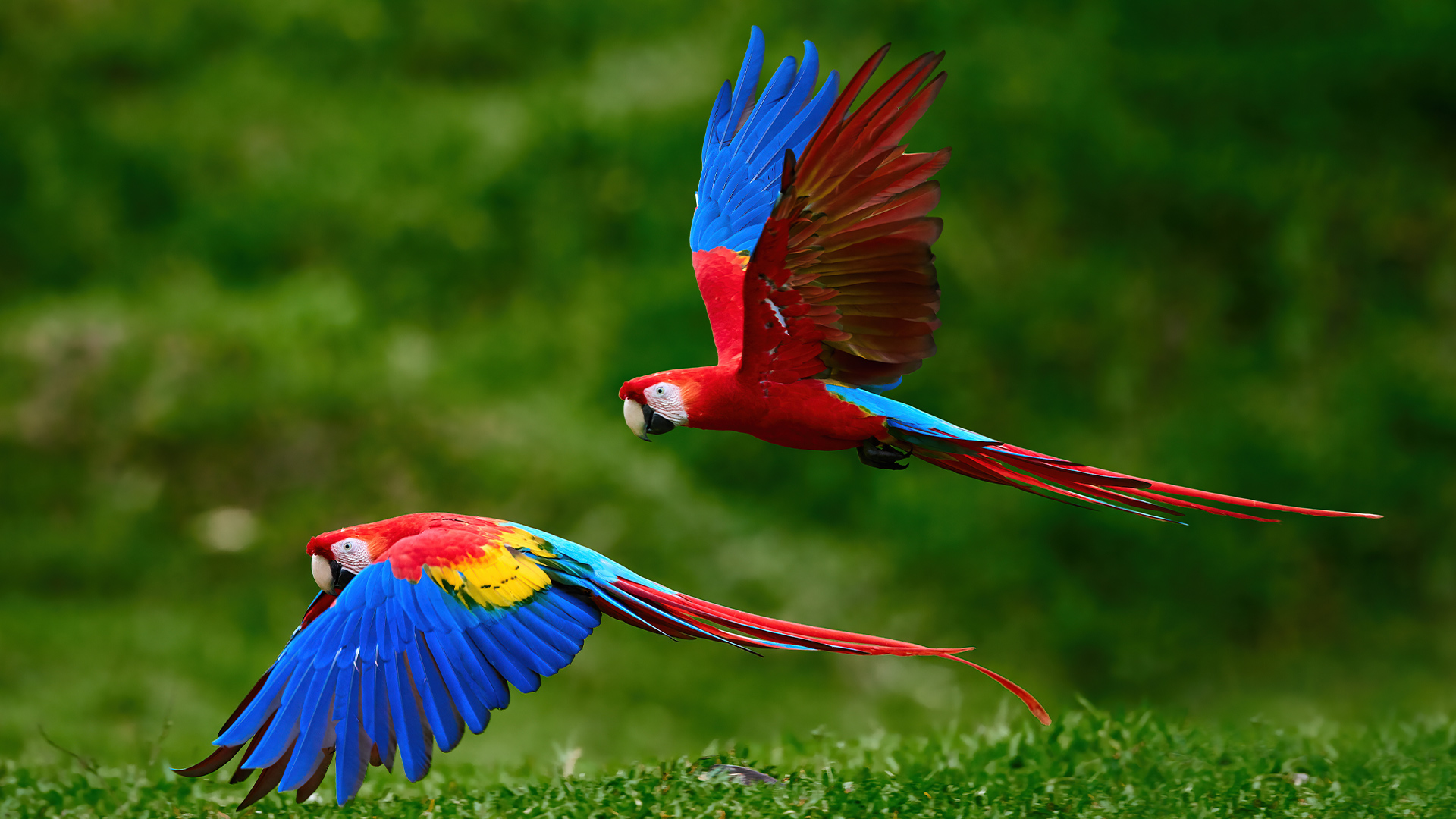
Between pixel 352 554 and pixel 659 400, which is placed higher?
pixel 659 400

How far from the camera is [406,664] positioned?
7.67 ft

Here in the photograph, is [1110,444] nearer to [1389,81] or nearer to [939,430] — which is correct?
[1389,81]

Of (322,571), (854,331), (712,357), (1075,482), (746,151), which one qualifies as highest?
(712,357)

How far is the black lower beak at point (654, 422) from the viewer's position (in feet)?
8.23

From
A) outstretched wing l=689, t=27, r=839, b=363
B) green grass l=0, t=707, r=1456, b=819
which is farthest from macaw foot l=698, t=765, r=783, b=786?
outstretched wing l=689, t=27, r=839, b=363

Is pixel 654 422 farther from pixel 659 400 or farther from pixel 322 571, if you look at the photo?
pixel 322 571

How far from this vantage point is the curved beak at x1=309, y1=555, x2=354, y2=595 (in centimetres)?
258

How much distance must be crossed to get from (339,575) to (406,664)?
1.15 ft

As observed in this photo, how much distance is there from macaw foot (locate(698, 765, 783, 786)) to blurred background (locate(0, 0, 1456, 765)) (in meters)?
2.69

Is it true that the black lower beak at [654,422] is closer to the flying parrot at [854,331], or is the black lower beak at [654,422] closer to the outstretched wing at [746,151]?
the flying parrot at [854,331]

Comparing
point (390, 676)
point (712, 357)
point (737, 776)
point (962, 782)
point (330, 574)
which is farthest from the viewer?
point (712, 357)

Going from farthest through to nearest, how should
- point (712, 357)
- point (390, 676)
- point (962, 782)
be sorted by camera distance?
point (712, 357)
point (962, 782)
point (390, 676)

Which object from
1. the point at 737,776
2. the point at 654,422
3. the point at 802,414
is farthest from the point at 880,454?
the point at 737,776

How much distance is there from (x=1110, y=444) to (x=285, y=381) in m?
4.10
